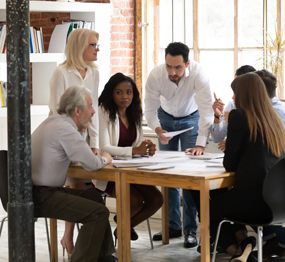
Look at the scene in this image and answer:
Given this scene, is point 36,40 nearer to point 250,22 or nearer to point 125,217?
point 250,22

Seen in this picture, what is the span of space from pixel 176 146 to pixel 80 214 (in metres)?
1.40

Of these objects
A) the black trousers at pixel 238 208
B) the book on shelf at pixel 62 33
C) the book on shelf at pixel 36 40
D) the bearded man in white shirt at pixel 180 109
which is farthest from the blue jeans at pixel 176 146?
the book on shelf at pixel 36 40

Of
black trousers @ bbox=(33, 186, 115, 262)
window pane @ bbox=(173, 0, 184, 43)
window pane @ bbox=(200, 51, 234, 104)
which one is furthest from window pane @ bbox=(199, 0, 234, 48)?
black trousers @ bbox=(33, 186, 115, 262)

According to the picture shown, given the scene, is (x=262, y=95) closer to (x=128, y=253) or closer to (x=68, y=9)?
(x=128, y=253)

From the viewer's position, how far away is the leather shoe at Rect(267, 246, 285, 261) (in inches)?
137

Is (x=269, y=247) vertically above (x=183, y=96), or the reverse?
(x=183, y=96)

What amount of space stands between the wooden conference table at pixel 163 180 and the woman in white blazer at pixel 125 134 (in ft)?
1.18

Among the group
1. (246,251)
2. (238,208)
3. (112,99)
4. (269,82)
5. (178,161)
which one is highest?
(269,82)

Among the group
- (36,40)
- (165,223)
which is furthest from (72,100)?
(36,40)

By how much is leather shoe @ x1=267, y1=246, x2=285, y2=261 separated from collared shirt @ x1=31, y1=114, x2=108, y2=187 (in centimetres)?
142

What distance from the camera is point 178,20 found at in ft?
17.3

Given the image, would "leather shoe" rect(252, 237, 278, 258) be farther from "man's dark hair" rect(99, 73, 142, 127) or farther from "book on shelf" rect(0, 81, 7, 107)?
"book on shelf" rect(0, 81, 7, 107)

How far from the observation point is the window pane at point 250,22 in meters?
4.72

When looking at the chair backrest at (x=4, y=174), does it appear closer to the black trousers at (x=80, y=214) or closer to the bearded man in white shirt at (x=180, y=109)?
the black trousers at (x=80, y=214)
